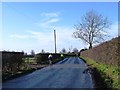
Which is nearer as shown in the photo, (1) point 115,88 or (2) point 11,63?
(1) point 115,88

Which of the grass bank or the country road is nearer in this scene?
the grass bank

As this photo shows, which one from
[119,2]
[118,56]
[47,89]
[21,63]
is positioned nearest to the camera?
[47,89]

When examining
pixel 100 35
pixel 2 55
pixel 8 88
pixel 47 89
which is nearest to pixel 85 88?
pixel 47 89

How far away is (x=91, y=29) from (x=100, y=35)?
10.1 feet

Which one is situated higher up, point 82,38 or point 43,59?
point 82,38

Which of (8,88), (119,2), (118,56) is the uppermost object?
(119,2)

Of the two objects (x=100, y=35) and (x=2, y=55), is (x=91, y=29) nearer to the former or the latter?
(x=100, y=35)

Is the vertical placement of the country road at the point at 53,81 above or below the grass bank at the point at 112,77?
below

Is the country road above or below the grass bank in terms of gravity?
below

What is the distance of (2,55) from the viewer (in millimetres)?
27219

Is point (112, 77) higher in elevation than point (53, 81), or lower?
higher

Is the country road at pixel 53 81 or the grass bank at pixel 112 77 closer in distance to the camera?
the grass bank at pixel 112 77

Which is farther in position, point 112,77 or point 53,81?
point 53,81

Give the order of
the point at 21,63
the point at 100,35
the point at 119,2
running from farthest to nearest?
the point at 100,35 < the point at 21,63 < the point at 119,2
